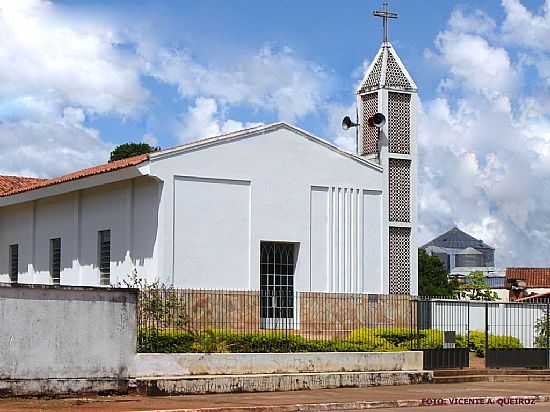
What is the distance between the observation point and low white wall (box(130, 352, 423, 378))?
22.4 meters

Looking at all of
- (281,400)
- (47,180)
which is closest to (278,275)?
(281,400)

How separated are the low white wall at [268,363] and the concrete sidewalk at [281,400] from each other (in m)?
0.79

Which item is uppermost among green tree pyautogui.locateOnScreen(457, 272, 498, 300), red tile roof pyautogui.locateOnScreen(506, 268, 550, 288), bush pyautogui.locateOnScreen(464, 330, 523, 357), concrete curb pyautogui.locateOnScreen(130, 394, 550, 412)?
red tile roof pyautogui.locateOnScreen(506, 268, 550, 288)

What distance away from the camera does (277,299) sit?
29000 millimetres

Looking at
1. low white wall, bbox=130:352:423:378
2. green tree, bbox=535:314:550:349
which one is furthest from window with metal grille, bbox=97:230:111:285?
green tree, bbox=535:314:550:349

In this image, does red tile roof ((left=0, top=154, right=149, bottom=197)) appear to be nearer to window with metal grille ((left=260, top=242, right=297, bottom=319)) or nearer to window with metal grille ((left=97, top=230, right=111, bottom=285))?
window with metal grille ((left=97, top=230, right=111, bottom=285))

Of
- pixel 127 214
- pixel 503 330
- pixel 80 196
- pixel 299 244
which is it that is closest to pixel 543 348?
pixel 503 330

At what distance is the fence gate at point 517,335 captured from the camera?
94.5 feet

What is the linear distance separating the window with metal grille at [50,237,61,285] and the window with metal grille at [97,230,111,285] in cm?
306

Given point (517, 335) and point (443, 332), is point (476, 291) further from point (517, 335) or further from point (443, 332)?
point (443, 332)

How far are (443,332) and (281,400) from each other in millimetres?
8466

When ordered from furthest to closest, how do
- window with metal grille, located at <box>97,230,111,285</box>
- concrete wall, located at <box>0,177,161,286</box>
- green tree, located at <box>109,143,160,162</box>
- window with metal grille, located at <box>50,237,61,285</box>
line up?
green tree, located at <box>109,143,160,162</box> → window with metal grille, located at <box>50,237,61,285</box> → window with metal grille, located at <box>97,230,111,285</box> → concrete wall, located at <box>0,177,161,286</box>

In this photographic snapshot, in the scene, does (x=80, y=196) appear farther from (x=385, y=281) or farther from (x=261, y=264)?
(x=385, y=281)

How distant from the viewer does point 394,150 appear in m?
32.4
